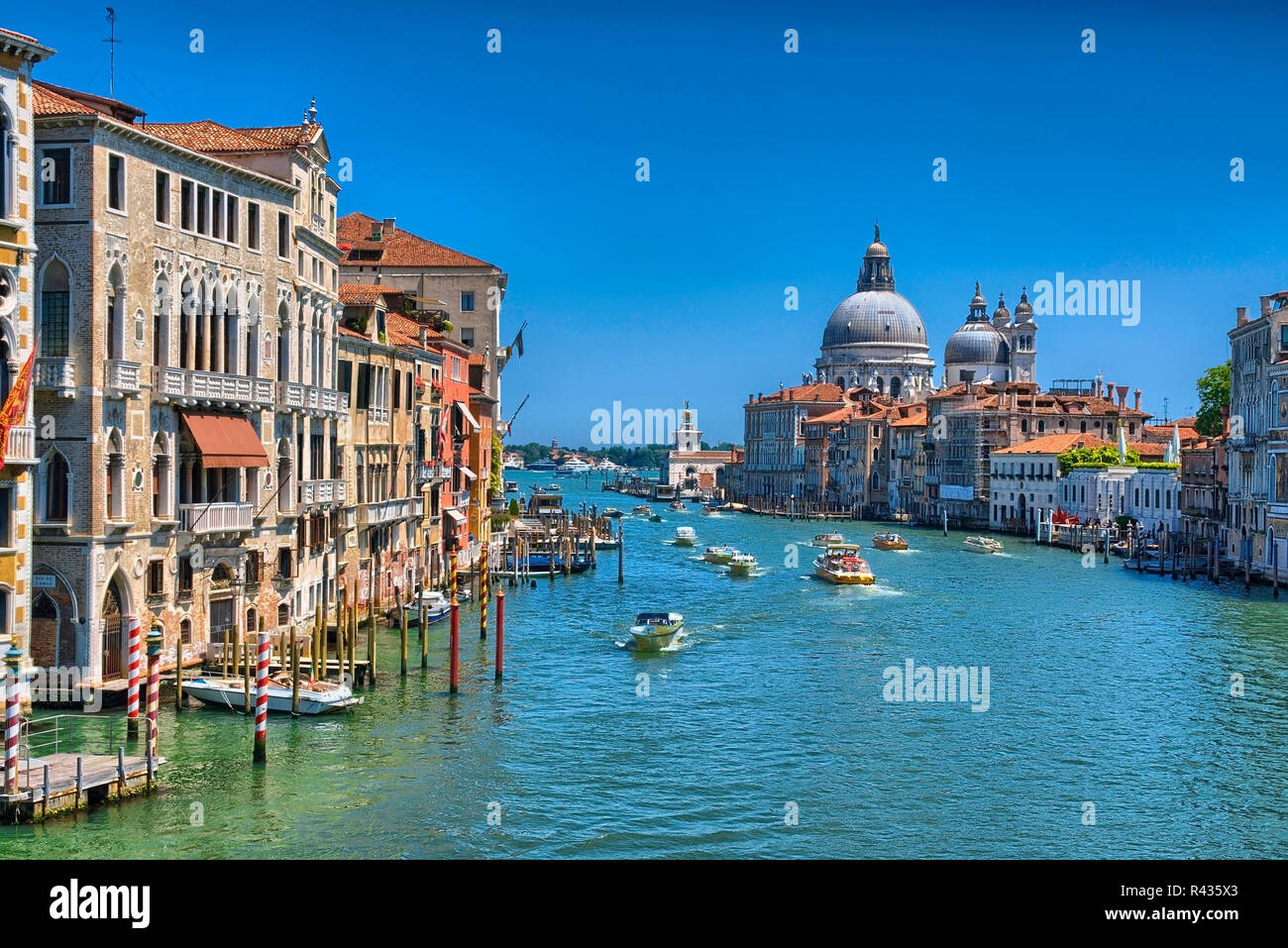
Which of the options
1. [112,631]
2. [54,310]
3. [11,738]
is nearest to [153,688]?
[11,738]

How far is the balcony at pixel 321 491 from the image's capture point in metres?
20.6

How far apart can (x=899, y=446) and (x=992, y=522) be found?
15.8 metres

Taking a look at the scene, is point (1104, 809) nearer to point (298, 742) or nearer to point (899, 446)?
point (298, 742)

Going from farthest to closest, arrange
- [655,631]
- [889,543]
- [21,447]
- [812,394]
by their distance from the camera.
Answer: [812,394], [889,543], [655,631], [21,447]

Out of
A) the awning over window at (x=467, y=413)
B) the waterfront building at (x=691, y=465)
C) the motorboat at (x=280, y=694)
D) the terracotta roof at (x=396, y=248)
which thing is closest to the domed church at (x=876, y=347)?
the waterfront building at (x=691, y=465)

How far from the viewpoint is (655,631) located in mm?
24625

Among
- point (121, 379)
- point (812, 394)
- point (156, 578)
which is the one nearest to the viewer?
point (121, 379)

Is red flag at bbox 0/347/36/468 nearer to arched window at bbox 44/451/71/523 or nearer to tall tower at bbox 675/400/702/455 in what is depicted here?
arched window at bbox 44/451/71/523

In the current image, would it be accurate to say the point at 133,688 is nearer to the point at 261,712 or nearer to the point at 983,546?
the point at 261,712

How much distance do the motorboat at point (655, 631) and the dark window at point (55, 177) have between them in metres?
12.5

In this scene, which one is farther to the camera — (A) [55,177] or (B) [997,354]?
(B) [997,354]

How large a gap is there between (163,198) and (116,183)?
37.0 inches

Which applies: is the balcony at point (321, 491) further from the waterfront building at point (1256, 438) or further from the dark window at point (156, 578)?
the waterfront building at point (1256, 438)
